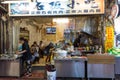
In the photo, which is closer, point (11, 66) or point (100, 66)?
point (100, 66)

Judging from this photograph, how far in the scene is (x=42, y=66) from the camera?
35.4 ft

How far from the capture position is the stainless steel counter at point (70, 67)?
7.89 metres

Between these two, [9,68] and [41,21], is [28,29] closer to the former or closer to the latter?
[41,21]

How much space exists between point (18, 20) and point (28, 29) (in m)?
1.64

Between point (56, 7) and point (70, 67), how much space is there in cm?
224

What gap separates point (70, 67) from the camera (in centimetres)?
792

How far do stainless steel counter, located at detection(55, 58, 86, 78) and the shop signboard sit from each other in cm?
177

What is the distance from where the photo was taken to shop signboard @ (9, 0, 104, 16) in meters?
8.46

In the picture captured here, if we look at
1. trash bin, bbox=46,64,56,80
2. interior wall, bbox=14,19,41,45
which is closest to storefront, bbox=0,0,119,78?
interior wall, bbox=14,19,41,45

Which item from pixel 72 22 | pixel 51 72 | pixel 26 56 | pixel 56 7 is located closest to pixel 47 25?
pixel 72 22

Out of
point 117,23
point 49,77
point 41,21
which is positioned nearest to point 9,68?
point 49,77

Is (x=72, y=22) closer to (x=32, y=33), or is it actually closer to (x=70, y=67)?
(x=70, y=67)

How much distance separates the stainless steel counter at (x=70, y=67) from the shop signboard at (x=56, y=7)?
5.79 feet

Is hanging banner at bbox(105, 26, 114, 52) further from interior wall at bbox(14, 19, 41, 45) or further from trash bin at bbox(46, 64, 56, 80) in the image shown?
interior wall at bbox(14, 19, 41, 45)
